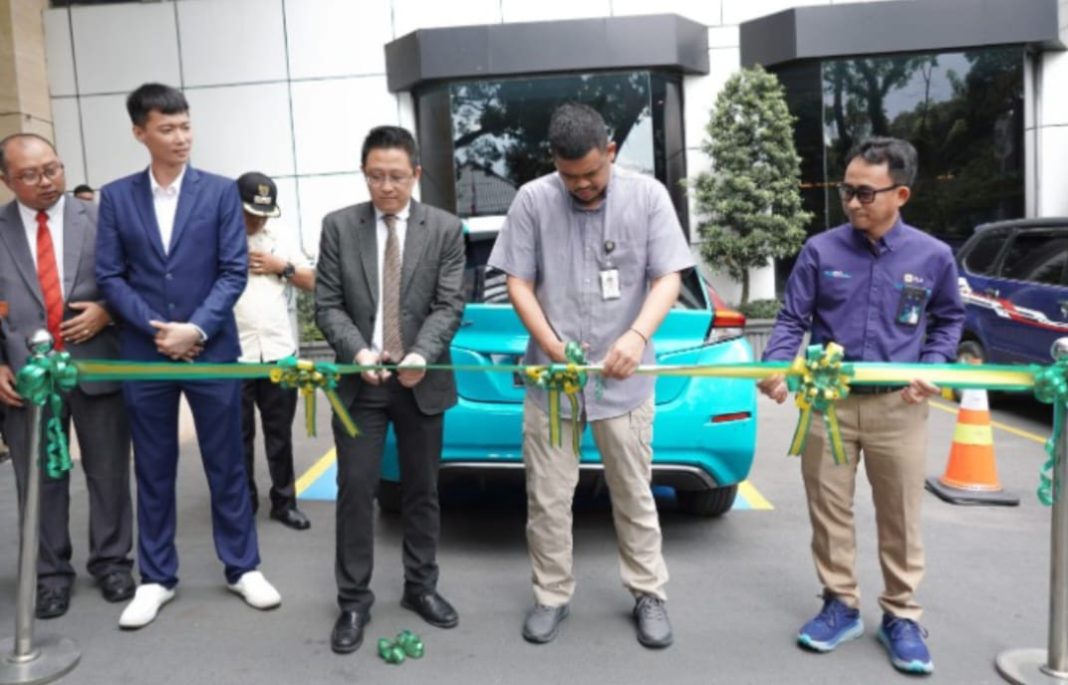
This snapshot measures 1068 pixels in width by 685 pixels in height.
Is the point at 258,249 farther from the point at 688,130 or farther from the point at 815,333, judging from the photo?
the point at 688,130

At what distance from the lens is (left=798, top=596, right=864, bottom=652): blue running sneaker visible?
10.1 ft

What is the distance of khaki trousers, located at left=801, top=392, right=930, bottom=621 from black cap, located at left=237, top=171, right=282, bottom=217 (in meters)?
2.95

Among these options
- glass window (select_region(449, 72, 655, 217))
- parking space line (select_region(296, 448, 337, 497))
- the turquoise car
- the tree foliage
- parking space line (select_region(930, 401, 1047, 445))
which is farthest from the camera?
glass window (select_region(449, 72, 655, 217))

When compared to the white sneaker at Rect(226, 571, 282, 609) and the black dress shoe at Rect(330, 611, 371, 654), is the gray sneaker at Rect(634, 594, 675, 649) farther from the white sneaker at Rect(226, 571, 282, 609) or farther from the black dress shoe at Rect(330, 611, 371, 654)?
the white sneaker at Rect(226, 571, 282, 609)

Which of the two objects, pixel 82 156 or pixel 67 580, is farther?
pixel 82 156

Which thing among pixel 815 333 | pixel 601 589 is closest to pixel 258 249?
pixel 601 589

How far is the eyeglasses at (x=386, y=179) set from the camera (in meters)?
3.23

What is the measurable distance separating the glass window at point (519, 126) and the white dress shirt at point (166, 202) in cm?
752

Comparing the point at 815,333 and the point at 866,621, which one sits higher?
the point at 815,333

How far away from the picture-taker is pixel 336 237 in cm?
332

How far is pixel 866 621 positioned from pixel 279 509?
3.03 meters

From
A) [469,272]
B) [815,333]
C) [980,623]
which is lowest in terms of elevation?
[980,623]

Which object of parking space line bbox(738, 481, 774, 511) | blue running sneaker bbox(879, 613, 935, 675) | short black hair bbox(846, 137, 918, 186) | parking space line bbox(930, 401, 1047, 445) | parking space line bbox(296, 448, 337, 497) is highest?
short black hair bbox(846, 137, 918, 186)

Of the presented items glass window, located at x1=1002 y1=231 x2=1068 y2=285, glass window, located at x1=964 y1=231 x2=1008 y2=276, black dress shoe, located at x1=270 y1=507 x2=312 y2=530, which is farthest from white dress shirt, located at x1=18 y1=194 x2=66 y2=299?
A: glass window, located at x1=964 y1=231 x2=1008 y2=276
